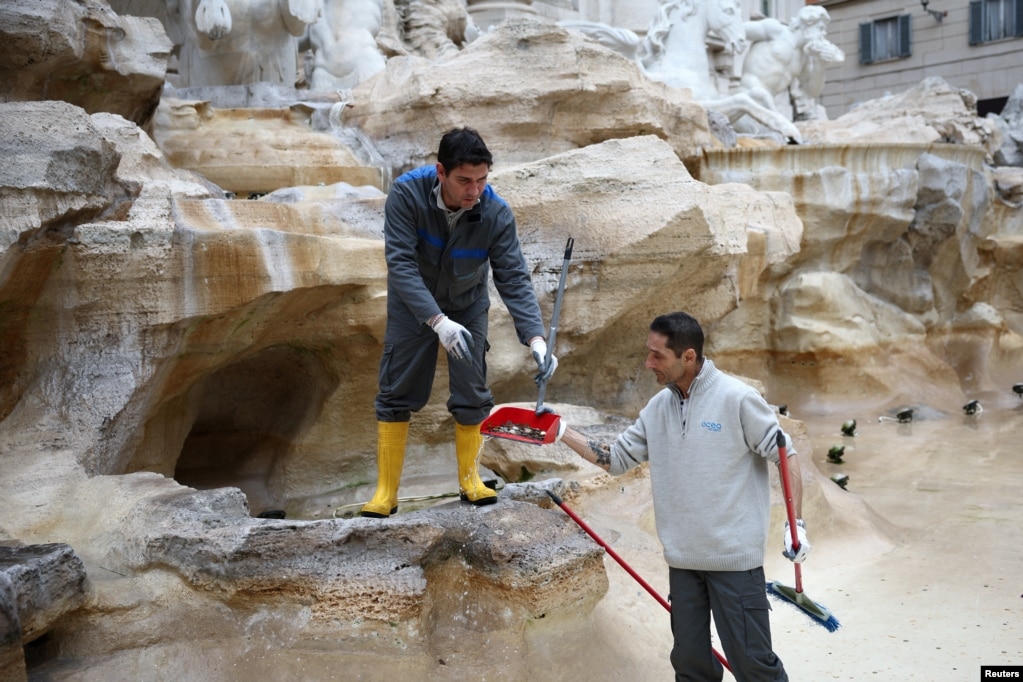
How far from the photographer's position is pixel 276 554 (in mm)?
3287

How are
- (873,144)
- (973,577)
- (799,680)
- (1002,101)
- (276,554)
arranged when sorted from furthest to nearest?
(1002,101), (873,144), (973,577), (799,680), (276,554)

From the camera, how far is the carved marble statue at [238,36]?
802 cm

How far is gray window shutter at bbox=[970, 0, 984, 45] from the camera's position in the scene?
22406 millimetres

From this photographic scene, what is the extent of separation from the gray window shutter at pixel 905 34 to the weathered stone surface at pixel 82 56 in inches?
836

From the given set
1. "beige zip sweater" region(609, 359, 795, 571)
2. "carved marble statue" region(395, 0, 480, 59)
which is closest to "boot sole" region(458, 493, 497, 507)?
"beige zip sweater" region(609, 359, 795, 571)

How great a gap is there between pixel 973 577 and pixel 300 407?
365 cm

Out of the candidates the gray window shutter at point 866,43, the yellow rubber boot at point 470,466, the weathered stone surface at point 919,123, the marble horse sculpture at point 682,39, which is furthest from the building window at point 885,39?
the yellow rubber boot at point 470,466

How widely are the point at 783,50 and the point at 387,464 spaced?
490 inches

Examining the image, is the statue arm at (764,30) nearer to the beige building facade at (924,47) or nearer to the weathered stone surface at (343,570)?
the beige building facade at (924,47)

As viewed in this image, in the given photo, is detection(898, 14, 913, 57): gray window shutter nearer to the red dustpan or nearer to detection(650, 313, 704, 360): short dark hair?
the red dustpan

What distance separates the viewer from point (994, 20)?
22250 millimetres

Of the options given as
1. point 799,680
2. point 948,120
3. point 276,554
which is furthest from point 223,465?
point 948,120

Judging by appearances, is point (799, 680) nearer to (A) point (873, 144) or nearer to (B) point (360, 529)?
(B) point (360, 529)

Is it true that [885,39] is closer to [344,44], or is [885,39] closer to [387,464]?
[344,44]
